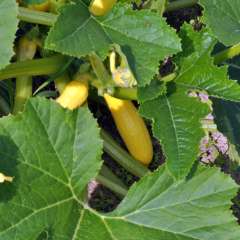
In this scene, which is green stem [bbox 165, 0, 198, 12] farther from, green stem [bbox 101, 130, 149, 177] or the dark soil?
green stem [bbox 101, 130, 149, 177]

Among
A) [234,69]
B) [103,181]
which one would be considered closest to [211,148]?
[234,69]

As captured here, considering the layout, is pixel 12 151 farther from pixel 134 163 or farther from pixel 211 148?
pixel 211 148

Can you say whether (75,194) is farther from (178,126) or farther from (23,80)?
(23,80)

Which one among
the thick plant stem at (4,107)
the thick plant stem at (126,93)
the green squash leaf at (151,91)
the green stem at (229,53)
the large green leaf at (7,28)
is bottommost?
the thick plant stem at (4,107)

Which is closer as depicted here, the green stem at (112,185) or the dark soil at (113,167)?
the green stem at (112,185)

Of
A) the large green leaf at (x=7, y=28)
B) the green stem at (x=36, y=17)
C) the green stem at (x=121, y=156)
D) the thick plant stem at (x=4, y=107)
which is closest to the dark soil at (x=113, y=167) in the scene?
the green stem at (x=121, y=156)

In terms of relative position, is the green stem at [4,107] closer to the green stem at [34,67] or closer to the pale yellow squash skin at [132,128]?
the green stem at [34,67]

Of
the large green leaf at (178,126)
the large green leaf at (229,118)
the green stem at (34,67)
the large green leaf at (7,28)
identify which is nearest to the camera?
the large green leaf at (7,28)
